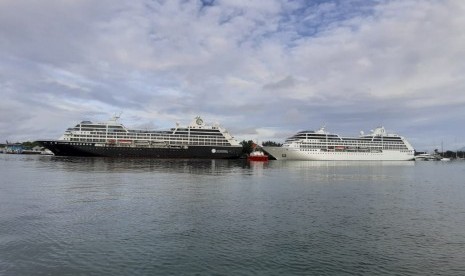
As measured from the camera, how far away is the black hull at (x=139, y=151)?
14212cm

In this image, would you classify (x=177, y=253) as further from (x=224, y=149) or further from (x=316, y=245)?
(x=224, y=149)

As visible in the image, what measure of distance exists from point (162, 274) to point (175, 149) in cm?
13949

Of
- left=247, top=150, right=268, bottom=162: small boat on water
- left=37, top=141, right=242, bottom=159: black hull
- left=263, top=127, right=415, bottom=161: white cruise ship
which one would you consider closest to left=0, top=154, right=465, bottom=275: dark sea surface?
left=37, top=141, right=242, bottom=159: black hull

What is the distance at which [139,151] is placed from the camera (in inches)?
5822

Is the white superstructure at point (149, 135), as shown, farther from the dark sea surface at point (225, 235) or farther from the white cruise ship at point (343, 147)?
the dark sea surface at point (225, 235)

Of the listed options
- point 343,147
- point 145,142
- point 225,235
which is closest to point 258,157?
point 343,147

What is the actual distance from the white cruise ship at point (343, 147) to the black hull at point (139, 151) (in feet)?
68.6

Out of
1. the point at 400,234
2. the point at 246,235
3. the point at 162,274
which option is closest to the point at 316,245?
the point at 246,235

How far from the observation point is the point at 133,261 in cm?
1733

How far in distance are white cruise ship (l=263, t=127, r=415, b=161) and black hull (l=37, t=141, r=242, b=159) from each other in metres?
20.9

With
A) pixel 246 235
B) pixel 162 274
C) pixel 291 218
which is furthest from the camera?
pixel 291 218

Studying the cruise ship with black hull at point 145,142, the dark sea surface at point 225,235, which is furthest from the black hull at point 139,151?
the dark sea surface at point 225,235

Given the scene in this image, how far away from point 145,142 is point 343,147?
83.3 metres

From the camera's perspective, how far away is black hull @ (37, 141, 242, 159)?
466 feet
